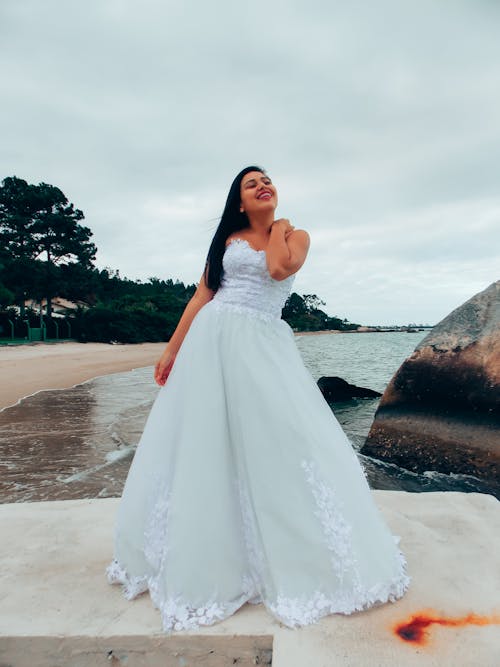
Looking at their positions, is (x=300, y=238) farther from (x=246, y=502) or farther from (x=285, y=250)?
(x=246, y=502)

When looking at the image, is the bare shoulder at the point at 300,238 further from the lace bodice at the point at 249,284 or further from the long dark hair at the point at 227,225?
the long dark hair at the point at 227,225

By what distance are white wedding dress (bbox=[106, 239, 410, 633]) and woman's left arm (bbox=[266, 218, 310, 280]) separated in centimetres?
9

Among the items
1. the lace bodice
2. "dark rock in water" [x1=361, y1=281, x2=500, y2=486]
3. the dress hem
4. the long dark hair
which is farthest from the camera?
"dark rock in water" [x1=361, y1=281, x2=500, y2=486]

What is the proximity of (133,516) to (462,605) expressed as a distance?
5.01 feet

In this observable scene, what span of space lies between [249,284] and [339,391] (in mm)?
11153

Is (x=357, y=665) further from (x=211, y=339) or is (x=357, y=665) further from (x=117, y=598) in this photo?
(x=211, y=339)

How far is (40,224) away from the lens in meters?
36.3

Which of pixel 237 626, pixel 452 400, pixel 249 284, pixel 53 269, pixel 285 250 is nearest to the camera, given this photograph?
pixel 237 626

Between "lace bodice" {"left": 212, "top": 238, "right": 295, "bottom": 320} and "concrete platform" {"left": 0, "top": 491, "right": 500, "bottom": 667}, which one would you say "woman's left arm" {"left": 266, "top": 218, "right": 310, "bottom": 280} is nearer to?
"lace bodice" {"left": 212, "top": 238, "right": 295, "bottom": 320}

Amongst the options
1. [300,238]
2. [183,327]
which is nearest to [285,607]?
[183,327]

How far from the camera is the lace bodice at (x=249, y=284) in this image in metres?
2.43

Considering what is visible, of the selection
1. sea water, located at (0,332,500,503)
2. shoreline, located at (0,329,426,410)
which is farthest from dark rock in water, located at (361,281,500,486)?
shoreline, located at (0,329,426,410)

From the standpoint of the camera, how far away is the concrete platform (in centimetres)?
179

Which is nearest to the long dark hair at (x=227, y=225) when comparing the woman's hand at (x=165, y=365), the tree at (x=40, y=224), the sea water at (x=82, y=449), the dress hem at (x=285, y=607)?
the woman's hand at (x=165, y=365)
